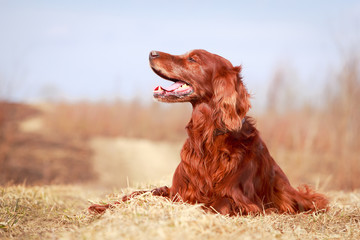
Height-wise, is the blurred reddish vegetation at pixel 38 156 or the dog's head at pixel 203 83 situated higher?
the dog's head at pixel 203 83

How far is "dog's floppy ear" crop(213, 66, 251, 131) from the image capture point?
288cm

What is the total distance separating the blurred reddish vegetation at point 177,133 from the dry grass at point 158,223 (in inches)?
101

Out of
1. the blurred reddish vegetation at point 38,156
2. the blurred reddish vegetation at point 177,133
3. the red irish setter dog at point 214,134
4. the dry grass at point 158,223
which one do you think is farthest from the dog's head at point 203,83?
the blurred reddish vegetation at point 38,156

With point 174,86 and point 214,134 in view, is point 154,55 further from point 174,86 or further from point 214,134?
point 214,134

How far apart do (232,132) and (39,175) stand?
9166 millimetres

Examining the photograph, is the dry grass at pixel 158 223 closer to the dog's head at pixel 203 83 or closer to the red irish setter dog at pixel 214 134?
the red irish setter dog at pixel 214 134

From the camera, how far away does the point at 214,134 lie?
9.64 feet

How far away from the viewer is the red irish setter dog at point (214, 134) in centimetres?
290

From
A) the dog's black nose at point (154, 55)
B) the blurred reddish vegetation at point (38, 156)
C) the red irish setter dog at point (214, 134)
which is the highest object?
the dog's black nose at point (154, 55)

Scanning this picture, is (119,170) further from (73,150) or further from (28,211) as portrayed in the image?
(28,211)

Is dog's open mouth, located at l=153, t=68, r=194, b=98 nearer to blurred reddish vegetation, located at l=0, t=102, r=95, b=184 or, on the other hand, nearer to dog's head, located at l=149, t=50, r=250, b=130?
dog's head, located at l=149, t=50, r=250, b=130

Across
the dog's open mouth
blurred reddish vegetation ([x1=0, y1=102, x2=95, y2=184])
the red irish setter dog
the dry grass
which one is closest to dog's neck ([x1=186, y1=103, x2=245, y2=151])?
the red irish setter dog

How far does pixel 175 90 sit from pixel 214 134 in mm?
460

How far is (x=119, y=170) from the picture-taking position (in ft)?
44.3
